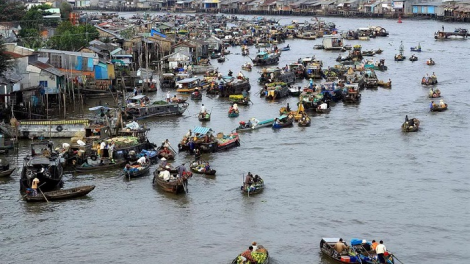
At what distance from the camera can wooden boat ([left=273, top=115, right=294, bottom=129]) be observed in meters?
29.9

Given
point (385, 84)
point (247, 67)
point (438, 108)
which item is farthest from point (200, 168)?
point (247, 67)

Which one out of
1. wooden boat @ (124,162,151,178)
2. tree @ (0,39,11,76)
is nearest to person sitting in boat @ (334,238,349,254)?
wooden boat @ (124,162,151,178)

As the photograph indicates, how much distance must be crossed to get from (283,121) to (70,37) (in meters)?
16.1

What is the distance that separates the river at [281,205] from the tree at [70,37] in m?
12.0

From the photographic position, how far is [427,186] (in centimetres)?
2298

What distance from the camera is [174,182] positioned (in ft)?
70.8

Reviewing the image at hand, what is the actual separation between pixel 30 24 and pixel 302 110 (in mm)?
24520

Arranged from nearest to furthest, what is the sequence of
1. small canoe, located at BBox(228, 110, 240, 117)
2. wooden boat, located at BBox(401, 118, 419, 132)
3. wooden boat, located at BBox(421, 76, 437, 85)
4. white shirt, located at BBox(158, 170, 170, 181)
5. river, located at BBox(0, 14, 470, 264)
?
river, located at BBox(0, 14, 470, 264)
white shirt, located at BBox(158, 170, 170, 181)
wooden boat, located at BBox(401, 118, 419, 132)
small canoe, located at BBox(228, 110, 240, 117)
wooden boat, located at BBox(421, 76, 437, 85)

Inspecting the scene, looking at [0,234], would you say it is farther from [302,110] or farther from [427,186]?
[302,110]

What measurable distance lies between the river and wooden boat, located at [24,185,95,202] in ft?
0.69

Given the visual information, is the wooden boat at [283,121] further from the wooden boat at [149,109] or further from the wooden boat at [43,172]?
the wooden boat at [43,172]

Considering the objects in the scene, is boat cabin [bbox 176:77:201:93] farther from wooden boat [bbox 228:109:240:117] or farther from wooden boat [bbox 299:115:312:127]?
wooden boat [bbox 299:115:312:127]

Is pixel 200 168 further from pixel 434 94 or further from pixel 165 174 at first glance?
pixel 434 94

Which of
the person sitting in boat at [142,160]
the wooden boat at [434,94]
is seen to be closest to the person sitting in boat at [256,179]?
the person sitting in boat at [142,160]
